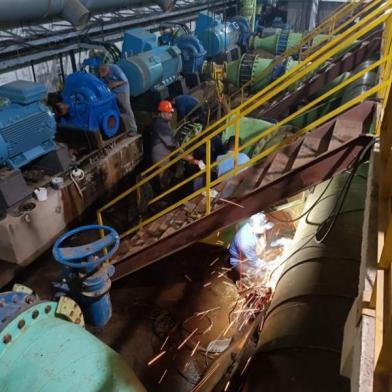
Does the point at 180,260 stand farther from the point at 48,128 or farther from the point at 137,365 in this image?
the point at 48,128

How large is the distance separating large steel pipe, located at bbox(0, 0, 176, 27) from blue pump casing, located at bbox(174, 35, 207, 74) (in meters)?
2.36

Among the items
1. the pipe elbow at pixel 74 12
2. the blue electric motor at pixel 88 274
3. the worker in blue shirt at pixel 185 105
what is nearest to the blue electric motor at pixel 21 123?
the blue electric motor at pixel 88 274

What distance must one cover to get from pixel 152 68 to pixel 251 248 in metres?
5.57

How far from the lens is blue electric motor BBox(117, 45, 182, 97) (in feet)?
27.9

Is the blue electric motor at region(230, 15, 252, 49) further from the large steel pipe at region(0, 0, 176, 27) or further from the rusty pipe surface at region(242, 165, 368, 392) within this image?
the rusty pipe surface at region(242, 165, 368, 392)

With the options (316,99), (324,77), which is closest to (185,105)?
(324,77)

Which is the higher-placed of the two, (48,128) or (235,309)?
(48,128)

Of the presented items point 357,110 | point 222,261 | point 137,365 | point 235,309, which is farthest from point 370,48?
point 137,365

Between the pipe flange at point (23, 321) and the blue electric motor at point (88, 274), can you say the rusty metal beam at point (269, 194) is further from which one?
the pipe flange at point (23, 321)

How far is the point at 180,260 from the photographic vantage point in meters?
6.14

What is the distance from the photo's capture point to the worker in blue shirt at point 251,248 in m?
5.20

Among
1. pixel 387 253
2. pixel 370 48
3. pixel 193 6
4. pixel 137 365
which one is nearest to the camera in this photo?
pixel 387 253

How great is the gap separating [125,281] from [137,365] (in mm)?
1487

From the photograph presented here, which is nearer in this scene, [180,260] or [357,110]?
[357,110]
